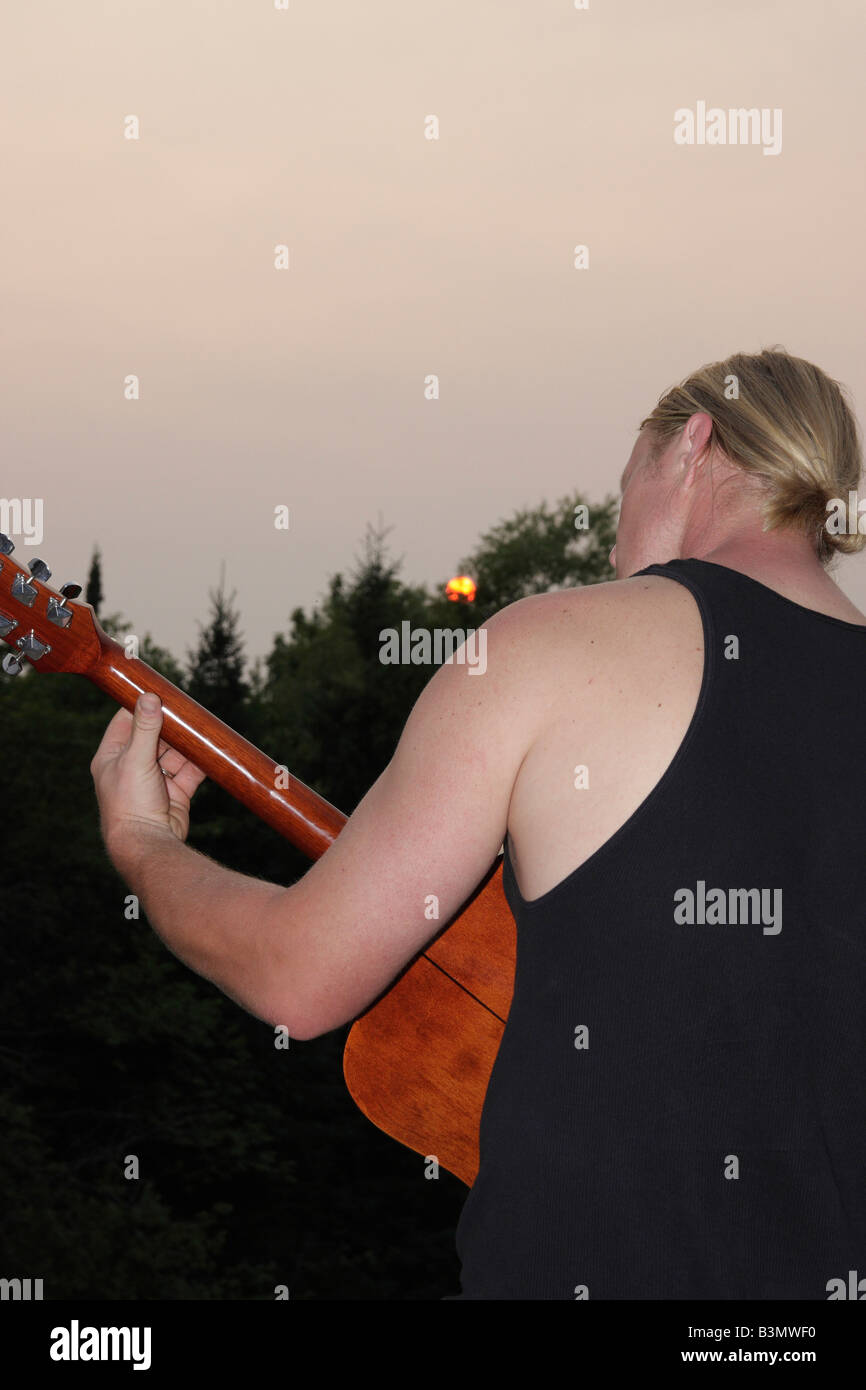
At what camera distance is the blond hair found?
1.84 m

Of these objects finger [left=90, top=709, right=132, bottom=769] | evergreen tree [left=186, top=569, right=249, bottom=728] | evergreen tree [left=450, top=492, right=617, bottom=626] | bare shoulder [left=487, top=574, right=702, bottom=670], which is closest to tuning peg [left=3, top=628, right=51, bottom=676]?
finger [left=90, top=709, right=132, bottom=769]

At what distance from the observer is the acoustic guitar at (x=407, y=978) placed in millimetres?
2596

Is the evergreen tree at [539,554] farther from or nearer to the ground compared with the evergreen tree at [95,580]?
nearer to the ground

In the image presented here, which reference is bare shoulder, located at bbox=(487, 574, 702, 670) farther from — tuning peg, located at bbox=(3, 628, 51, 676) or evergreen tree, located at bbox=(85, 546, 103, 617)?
evergreen tree, located at bbox=(85, 546, 103, 617)

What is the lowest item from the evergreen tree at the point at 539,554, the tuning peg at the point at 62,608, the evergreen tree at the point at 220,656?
the tuning peg at the point at 62,608

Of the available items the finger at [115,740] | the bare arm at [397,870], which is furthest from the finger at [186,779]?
the bare arm at [397,870]

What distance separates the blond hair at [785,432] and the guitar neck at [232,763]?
100 centimetres

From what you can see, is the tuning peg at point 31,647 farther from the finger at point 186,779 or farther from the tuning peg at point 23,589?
the finger at point 186,779

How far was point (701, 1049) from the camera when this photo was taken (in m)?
1.52

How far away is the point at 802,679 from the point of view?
163 cm

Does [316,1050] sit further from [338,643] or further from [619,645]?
[619,645]

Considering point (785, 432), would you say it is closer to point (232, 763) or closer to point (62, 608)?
point (232, 763)

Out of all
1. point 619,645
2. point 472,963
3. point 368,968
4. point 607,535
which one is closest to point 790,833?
point 619,645

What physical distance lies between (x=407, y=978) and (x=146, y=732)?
73 cm
